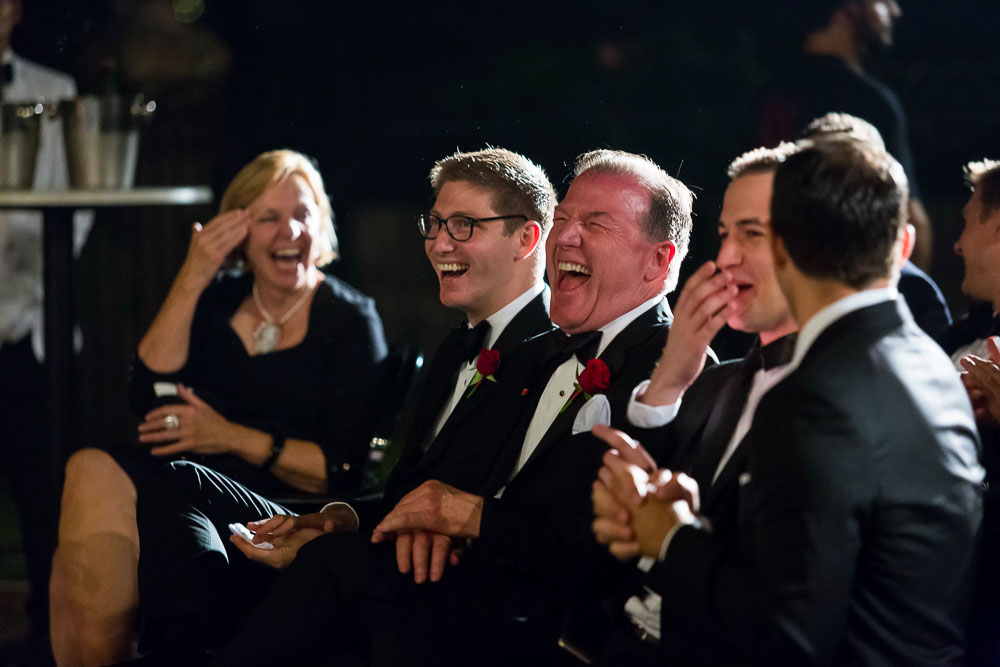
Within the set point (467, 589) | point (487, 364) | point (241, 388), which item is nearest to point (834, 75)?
point (487, 364)

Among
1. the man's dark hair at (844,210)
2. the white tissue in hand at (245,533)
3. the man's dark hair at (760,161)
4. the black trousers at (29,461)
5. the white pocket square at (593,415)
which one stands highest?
the man's dark hair at (760,161)

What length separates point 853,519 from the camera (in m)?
1.27

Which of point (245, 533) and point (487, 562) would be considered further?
point (245, 533)

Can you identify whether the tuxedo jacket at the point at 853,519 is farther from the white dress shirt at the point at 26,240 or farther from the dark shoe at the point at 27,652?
the white dress shirt at the point at 26,240

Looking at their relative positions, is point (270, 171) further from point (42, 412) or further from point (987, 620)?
point (987, 620)

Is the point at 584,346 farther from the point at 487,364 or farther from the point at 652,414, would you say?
the point at 652,414

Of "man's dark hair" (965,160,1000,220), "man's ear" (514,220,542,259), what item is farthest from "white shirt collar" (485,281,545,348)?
"man's dark hair" (965,160,1000,220)

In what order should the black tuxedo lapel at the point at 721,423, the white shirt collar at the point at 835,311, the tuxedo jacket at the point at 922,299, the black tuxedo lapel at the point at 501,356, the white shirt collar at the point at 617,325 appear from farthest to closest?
the tuxedo jacket at the point at 922,299, the black tuxedo lapel at the point at 501,356, the white shirt collar at the point at 617,325, the black tuxedo lapel at the point at 721,423, the white shirt collar at the point at 835,311

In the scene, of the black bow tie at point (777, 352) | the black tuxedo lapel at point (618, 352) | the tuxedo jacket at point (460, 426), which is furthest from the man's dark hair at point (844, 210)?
the tuxedo jacket at point (460, 426)

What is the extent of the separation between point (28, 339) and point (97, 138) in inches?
34.2

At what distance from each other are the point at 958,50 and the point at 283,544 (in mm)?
2668

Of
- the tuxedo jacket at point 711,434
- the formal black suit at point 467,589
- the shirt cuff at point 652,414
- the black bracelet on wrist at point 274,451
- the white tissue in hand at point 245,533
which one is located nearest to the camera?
the tuxedo jacket at point 711,434

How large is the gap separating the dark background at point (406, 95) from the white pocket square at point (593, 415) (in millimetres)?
1523

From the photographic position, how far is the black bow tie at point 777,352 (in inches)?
65.5
